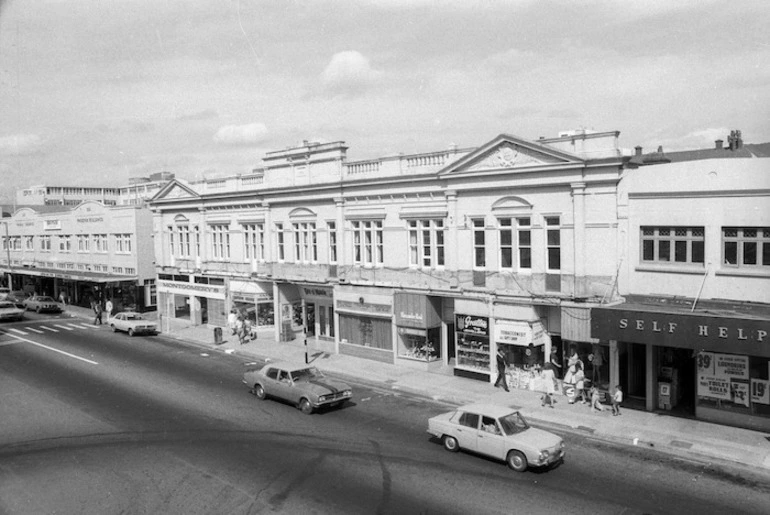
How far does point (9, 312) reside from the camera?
4678cm

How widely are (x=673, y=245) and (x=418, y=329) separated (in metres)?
11.0

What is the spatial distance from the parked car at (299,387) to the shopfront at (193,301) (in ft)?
58.0

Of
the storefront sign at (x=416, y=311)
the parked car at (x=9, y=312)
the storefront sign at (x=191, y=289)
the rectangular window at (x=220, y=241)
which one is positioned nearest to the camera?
the storefront sign at (x=416, y=311)

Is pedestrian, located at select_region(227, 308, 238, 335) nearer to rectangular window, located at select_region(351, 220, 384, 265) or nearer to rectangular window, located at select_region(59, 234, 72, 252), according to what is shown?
rectangular window, located at select_region(351, 220, 384, 265)

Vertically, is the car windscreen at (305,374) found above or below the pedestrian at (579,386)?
above

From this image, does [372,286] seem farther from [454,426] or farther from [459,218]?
[454,426]

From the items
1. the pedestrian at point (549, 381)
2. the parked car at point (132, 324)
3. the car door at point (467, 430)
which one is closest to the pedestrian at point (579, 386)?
the pedestrian at point (549, 381)

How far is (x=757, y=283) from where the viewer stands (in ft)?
64.3

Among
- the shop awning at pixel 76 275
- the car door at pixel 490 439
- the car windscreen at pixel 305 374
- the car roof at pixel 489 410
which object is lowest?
the car door at pixel 490 439

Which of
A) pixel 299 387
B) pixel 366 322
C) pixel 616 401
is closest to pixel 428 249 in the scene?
pixel 366 322

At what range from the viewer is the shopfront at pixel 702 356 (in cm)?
1811

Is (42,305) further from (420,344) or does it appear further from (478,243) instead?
(478,243)

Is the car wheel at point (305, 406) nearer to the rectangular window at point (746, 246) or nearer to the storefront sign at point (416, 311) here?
the storefront sign at point (416, 311)

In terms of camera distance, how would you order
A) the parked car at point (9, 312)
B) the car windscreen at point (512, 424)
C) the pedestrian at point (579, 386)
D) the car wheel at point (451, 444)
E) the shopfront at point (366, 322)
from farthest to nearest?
1. the parked car at point (9, 312)
2. the shopfront at point (366, 322)
3. the pedestrian at point (579, 386)
4. the car wheel at point (451, 444)
5. the car windscreen at point (512, 424)
